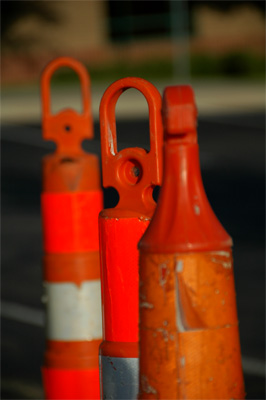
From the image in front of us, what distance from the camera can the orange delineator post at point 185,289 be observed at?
2.55m

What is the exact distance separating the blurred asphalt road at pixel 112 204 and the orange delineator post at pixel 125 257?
2204 millimetres

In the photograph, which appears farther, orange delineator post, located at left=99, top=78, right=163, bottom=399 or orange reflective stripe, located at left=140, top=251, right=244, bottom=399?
orange delineator post, located at left=99, top=78, right=163, bottom=399

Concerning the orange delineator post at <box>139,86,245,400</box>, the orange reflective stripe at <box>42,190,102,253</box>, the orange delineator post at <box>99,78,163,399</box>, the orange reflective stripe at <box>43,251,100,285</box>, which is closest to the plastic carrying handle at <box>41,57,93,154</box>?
the orange reflective stripe at <box>42,190,102,253</box>

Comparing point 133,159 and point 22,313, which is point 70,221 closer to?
point 133,159

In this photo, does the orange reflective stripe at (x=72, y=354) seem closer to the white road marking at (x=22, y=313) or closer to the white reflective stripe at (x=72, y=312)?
the white reflective stripe at (x=72, y=312)

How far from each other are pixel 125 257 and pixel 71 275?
1323mm

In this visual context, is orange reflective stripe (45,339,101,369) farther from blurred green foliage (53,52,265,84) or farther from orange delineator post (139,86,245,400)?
blurred green foliage (53,52,265,84)

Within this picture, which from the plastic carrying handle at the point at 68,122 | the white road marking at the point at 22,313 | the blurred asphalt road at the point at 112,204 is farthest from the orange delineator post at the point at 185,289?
the white road marking at the point at 22,313

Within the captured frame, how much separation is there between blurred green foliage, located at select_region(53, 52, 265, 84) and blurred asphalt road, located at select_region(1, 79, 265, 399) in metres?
15.1

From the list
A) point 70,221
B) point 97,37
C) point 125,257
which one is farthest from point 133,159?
point 97,37

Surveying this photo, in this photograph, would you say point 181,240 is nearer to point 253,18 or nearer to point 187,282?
point 187,282

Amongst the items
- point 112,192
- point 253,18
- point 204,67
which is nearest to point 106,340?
point 112,192

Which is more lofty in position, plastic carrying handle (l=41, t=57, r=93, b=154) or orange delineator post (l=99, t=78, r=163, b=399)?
plastic carrying handle (l=41, t=57, r=93, b=154)

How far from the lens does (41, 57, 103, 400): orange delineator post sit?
4555 mm
